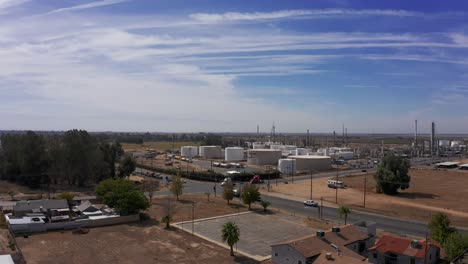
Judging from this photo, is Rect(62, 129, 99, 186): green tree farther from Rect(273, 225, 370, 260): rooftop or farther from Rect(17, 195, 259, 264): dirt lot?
Rect(273, 225, 370, 260): rooftop

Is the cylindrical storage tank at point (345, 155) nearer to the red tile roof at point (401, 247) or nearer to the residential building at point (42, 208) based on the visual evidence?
the residential building at point (42, 208)

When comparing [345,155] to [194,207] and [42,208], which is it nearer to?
[194,207]

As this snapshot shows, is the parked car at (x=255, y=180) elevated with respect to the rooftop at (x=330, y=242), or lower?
lower

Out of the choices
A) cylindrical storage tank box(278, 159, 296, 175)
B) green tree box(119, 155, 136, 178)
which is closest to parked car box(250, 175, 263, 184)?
cylindrical storage tank box(278, 159, 296, 175)

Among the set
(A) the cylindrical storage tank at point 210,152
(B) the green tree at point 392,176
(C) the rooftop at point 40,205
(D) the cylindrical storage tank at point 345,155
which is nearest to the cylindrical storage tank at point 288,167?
(B) the green tree at point 392,176

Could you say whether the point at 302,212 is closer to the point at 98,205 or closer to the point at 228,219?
the point at 228,219

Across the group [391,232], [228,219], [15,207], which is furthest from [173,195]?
[391,232]
